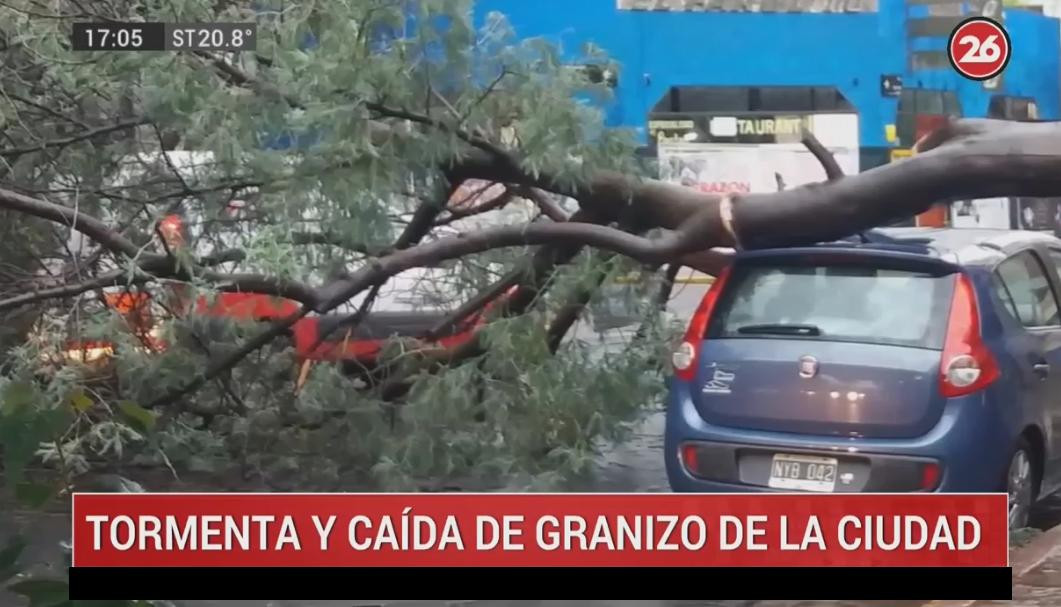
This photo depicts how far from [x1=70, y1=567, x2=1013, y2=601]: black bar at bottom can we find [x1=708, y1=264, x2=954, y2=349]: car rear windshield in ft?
2.32

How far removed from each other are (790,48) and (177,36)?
1.84 meters

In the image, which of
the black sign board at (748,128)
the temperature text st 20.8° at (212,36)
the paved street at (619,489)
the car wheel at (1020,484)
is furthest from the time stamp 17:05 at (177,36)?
the car wheel at (1020,484)

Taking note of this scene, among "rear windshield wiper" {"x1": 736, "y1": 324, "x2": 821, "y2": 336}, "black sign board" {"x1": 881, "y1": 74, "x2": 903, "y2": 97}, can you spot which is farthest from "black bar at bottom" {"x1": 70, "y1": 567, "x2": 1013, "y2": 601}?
"black sign board" {"x1": 881, "y1": 74, "x2": 903, "y2": 97}

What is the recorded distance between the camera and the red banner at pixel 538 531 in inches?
157

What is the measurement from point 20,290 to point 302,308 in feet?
3.23

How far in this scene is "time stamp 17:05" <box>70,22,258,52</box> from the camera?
4.03 meters

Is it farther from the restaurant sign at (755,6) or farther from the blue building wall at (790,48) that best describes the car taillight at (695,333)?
the restaurant sign at (755,6)

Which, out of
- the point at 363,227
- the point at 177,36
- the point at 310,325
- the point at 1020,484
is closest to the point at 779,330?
the point at 1020,484

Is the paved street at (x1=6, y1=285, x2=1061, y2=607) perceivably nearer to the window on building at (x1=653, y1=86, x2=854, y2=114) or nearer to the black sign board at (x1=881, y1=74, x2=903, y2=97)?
the window on building at (x1=653, y1=86, x2=854, y2=114)

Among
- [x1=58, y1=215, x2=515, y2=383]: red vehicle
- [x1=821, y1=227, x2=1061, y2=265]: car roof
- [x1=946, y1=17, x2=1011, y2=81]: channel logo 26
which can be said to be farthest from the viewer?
[x1=58, y1=215, x2=515, y2=383]: red vehicle

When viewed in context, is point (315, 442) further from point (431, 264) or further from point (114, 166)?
point (114, 166)

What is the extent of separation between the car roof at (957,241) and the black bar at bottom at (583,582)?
96cm

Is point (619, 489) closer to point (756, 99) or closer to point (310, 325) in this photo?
point (310, 325)

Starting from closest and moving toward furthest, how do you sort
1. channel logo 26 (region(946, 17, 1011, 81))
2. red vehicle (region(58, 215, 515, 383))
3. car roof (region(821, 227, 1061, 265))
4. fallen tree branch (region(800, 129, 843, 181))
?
channel logo 26 (region(946, 17, 1011, 81))
fallen tree branch (region(800, 129, 843, 181))
car roof (region(821, 227, 1061, 265))
red vehicle (region(58, 215, 515, 383))
